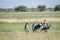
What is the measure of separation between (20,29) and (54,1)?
2.02ft

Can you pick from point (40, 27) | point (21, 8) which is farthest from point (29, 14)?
point (40, 27)

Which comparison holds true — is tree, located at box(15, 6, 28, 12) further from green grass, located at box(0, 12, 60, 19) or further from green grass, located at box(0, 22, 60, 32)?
green grass, located at box(0, 22, 60, 32)

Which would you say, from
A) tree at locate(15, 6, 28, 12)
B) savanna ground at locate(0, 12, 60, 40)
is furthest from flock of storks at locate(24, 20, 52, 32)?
tree at locate(15, 6, 28, 12)

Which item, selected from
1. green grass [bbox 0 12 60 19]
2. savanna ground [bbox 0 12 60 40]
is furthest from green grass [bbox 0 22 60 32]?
green grass [bbox 0 12 60 19]

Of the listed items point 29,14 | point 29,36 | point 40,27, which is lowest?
point 29,36

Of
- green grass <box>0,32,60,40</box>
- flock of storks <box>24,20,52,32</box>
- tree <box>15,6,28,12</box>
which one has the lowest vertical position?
green grass <box>0,32,60,40</box>

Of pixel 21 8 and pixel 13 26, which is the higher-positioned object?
pixel 21 8

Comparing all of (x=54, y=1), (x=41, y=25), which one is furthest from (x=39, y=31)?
(x=54, y=1)

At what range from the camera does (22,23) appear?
19.0 ft

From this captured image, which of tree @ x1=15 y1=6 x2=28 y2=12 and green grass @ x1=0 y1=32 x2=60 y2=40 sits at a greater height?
tree @ x1=15 y1=6 x2=28 y2=12

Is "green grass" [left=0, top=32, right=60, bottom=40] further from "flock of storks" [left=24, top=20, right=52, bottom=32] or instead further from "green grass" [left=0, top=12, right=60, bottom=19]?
"green grass" [left=0, top=12, right=60, bottom=19]

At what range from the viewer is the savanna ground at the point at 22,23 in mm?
5691

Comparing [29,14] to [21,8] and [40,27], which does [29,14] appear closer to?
[21,8]

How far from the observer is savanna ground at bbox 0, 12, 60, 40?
569 centimetres
